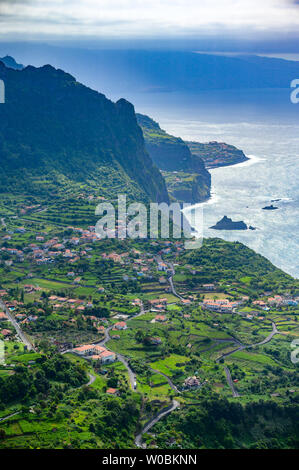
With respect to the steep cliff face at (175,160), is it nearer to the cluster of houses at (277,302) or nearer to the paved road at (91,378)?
the cluster of houses at (277,302)

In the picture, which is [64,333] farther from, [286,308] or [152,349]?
[286,308]

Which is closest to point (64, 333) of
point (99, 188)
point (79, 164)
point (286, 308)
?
point (286, 308)

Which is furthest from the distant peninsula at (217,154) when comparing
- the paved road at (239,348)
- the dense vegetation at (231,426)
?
the dense vegetation at (231,426)

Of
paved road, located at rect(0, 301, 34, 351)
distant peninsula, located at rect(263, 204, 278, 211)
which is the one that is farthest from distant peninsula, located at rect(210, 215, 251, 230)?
paved road, located at rect(0, 301, 34, 351)

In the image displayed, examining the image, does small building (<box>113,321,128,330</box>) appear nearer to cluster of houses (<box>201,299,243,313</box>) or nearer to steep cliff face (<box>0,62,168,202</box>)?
cluster of houses (<box>201,299,243,313</box>)

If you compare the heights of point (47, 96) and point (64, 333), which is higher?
point (47, 96)

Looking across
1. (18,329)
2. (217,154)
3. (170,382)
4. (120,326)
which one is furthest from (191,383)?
(217,154)
